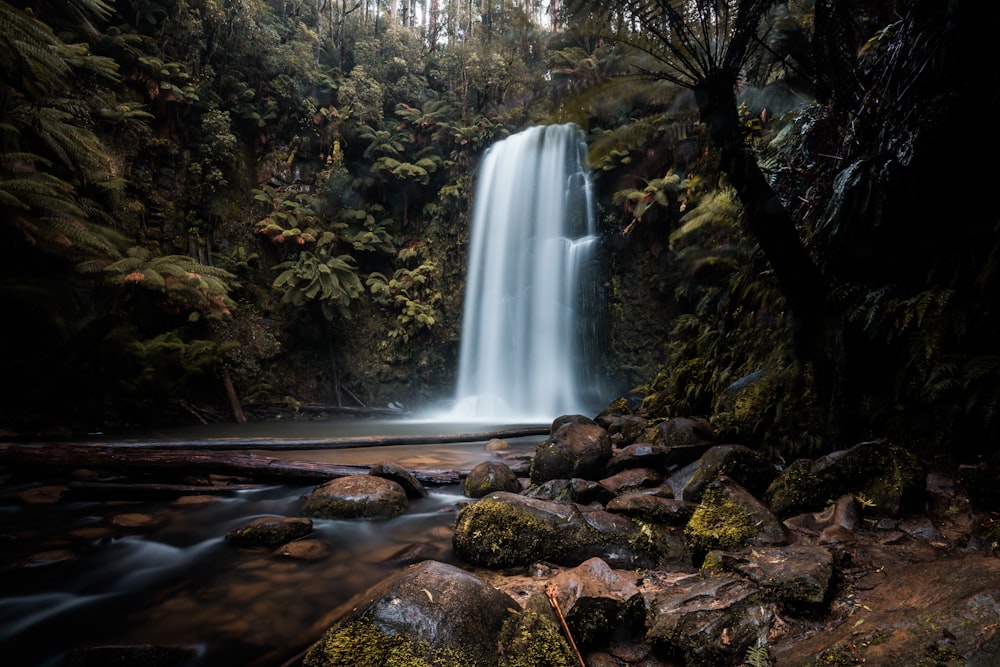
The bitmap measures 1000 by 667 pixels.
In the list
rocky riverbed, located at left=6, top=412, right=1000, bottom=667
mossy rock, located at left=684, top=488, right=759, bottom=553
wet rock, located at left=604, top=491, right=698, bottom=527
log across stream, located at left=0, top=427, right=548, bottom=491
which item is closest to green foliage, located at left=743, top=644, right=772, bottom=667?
rocky riverbed, located at left=6, top=412, right=1000, bottom=667

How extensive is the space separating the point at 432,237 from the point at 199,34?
341 inches

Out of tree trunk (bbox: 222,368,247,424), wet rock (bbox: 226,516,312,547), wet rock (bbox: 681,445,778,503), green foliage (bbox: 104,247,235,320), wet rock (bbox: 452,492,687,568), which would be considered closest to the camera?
wet rock (bbox: 452,492,687,568)

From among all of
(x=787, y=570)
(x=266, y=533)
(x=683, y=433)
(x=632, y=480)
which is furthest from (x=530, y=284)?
(x=787, y=570)

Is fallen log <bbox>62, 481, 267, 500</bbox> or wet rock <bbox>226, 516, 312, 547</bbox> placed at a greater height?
fallen log <bbox>62, 481, 267, 500</bbox>

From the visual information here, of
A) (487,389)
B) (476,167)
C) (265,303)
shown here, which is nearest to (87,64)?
(265,303)

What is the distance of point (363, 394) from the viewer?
13523mm

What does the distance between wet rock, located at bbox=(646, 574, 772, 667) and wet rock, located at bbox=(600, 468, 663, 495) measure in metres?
1.52

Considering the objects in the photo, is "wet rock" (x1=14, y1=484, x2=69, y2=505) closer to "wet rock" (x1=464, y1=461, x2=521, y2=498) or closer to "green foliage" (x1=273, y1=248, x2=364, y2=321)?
"wet rock" (x1=464, y1=461, x2=521, y2=498)

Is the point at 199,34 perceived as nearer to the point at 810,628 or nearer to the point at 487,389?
the point at 487,389

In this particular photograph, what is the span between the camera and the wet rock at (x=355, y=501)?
141 inches

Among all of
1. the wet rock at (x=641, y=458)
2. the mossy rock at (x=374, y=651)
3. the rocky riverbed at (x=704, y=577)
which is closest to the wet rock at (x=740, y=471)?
the rocky riverbed at (x=704, y=577)

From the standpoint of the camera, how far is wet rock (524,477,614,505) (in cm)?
339

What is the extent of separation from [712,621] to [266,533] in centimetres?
289

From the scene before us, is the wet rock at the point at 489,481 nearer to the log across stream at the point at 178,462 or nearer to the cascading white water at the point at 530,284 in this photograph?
the log across stream at the point at 178,462
